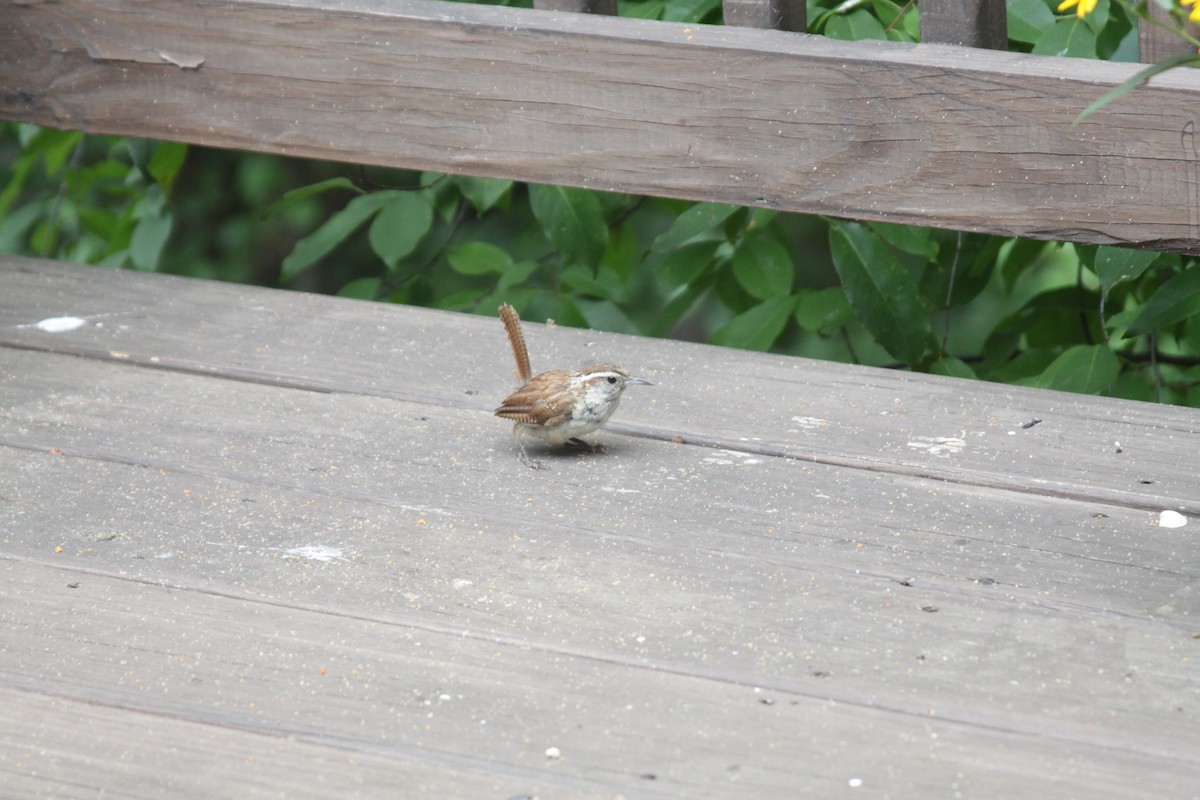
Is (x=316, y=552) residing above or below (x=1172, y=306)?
below

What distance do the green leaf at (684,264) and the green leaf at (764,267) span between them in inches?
3.0

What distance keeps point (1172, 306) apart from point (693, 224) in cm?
105

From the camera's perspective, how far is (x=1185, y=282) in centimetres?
304

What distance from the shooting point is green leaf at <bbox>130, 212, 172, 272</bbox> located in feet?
13.7

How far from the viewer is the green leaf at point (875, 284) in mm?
3396

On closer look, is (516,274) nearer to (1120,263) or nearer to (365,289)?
(365,289)

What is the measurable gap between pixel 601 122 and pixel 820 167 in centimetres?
49

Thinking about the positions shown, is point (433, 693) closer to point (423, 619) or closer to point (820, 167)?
point (423, 619)

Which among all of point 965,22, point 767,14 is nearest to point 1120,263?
point 965,22

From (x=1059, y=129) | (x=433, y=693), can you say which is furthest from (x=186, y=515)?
(x=1059, y=129)

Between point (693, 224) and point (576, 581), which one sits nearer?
point (576, 581)

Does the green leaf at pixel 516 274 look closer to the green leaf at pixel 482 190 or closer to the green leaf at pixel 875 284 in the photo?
the green leaf at pixel 482 190

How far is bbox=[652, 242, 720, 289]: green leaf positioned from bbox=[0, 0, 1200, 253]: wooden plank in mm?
436

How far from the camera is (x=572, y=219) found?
143 inches
